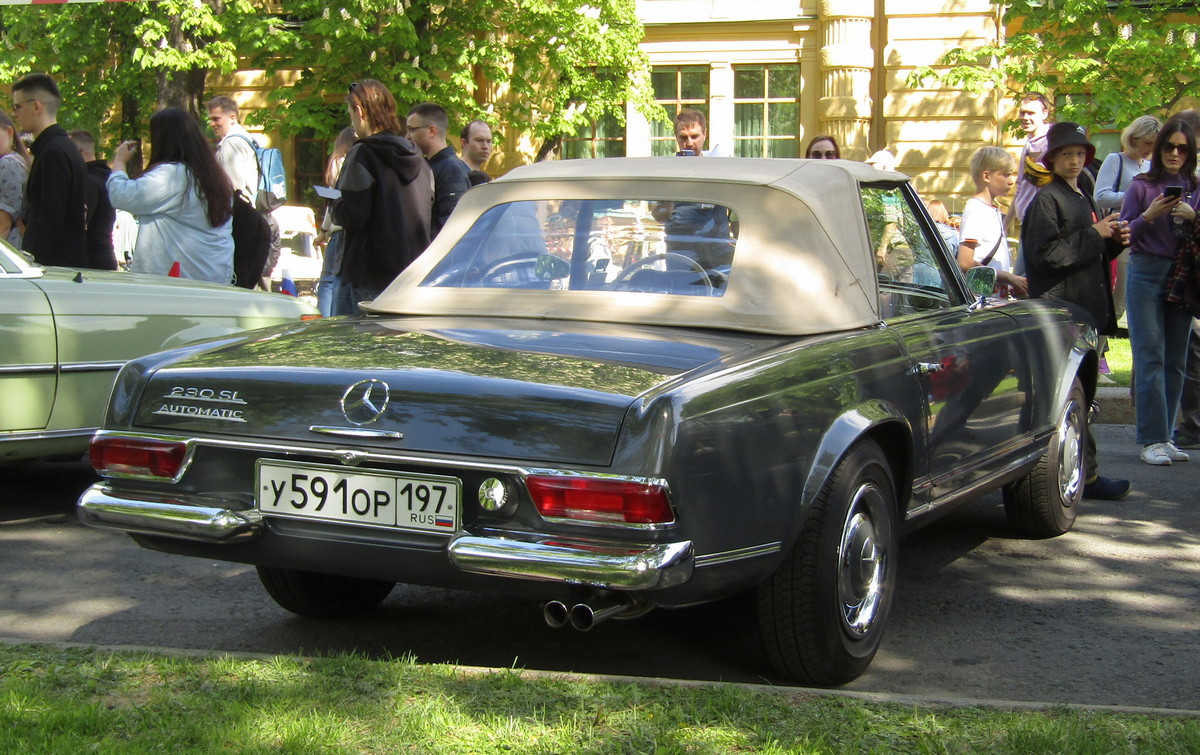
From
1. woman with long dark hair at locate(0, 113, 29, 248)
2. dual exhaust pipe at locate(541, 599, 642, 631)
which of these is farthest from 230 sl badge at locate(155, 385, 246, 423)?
woman with long dark hair at locate(0, 113, 29, 248)

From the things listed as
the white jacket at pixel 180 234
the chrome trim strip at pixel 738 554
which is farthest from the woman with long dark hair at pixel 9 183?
the chrome trim strip at pixel 738 554

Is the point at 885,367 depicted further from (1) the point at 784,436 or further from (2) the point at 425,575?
(2) the point at 425,575

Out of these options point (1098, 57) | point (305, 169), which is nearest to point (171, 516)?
point (1098, 57)

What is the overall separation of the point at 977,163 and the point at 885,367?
428 cm

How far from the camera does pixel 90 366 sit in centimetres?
609

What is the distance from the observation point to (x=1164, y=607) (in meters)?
5.04

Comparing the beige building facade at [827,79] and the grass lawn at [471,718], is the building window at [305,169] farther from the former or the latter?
the grass lawn at [471,718]

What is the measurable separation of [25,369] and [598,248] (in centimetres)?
278

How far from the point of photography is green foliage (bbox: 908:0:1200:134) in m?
18.7

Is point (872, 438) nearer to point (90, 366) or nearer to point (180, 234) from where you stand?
point (90, 366)

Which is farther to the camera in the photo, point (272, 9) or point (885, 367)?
point (272, 9)

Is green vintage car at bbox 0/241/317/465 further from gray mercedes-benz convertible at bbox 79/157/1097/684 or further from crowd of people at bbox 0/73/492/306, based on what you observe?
gray mercedes-benz convertible at bbox 79/157/1097/684

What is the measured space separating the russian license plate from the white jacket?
3.95 meters

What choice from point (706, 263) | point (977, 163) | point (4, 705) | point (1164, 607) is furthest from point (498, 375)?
point (977, 163)
